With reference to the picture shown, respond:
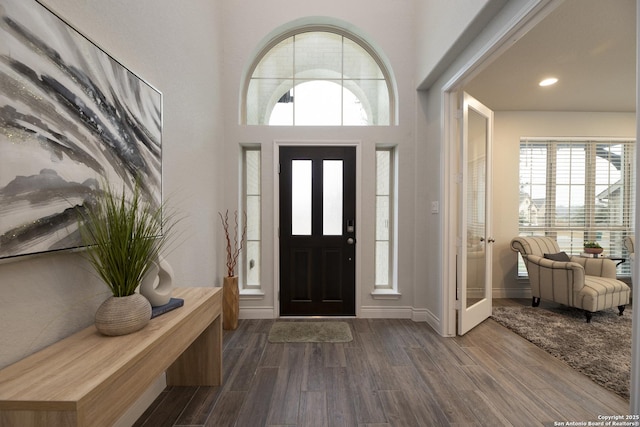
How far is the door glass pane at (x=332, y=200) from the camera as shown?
321 centimetres

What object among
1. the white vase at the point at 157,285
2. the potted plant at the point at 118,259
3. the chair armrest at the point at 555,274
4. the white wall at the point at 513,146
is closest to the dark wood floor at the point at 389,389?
the white vase at the point at 157,285

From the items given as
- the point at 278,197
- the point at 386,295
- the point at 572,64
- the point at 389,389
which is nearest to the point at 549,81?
the point at 572,64

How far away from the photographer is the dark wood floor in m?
1.67

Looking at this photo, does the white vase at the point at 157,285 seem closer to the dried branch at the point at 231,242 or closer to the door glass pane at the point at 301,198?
the dried branch at the point at 231,242

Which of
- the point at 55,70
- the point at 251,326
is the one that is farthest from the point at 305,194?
the point at 55,70

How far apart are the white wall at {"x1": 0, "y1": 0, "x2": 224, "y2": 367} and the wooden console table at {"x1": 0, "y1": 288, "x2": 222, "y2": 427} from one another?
13 cm

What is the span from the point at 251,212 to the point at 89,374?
250cm

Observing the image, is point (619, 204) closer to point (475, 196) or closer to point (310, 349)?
point (475, 196)

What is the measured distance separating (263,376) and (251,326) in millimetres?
961

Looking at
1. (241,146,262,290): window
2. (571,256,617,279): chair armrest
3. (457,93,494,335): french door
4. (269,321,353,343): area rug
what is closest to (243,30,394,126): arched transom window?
(241,146,262,290): window

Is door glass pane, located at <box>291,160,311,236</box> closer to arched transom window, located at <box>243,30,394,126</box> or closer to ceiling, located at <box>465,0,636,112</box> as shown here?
arched transom window, located at <box>243,30,394,126</box>

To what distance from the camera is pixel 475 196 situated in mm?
2908

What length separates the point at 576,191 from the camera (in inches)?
163

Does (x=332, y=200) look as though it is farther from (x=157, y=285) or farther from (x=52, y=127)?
(x=52, y=127)
